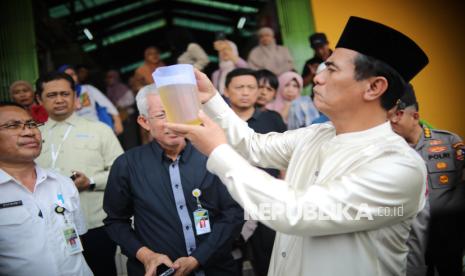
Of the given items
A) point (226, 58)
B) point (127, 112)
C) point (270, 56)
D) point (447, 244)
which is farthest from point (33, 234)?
point (127, 112)

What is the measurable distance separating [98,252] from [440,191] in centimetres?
307

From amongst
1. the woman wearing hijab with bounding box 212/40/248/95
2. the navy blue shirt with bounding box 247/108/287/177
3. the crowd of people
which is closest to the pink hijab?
the woman wearing hijab with bounding box 212/40/248/95

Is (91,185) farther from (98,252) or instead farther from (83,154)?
(98,252)

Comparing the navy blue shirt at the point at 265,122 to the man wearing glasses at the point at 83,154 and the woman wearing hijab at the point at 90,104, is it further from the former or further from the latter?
the woman wearing hijab at the point at 90,104

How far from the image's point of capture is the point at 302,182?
1938mm

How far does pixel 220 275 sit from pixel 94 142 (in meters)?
1.88

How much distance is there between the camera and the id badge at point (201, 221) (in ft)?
8.21

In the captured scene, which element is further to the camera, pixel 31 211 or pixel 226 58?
pixel 226 58

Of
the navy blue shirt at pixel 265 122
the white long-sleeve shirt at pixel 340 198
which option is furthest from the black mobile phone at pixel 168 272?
the navy blue shirt at pixel 265 122

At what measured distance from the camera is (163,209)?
8.23 feet

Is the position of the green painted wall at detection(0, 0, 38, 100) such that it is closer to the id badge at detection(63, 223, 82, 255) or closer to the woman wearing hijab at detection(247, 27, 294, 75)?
the woman wearing hijab at detection(247, 27, 294, 75)

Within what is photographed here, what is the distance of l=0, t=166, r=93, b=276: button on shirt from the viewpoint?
7.80ft

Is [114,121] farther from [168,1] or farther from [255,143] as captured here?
[168,1]

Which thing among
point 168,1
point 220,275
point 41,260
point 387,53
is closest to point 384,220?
point 387,53
